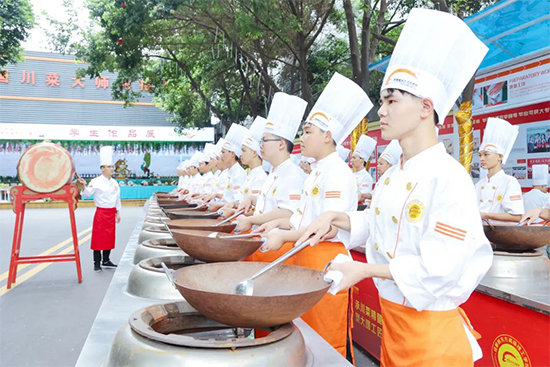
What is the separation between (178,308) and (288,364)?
45 cm

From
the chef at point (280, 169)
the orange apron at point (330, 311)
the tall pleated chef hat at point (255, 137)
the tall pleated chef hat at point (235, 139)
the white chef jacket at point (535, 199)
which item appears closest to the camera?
the orange apron at point (330, 311)

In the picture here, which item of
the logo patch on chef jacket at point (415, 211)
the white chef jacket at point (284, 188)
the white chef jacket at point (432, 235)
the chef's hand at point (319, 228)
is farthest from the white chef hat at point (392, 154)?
the logo patch on chef jacket at point (415, 211)

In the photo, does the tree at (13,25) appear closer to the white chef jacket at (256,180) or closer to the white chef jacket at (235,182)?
the white chef jacket at (235,182)

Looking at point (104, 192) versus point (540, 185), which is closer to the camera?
point (540, 185)

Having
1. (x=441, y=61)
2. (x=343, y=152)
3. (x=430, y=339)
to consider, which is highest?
(x=343, y=152)

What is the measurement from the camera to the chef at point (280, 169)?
3064 mm

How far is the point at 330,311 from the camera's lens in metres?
2.28

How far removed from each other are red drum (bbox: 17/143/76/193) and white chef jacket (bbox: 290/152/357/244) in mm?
3540

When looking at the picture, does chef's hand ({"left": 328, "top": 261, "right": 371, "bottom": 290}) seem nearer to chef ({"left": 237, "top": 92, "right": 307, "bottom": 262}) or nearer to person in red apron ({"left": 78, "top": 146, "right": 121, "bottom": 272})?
chef ({"left": 237, "top": 92, "right": 307, "bottom": 262})

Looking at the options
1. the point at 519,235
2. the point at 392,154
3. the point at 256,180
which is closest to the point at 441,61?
the point at 519,235

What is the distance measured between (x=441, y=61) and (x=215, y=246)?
95cm

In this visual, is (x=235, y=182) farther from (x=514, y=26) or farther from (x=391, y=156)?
(x=514, y=26)

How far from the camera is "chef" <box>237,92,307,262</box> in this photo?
10.1 feet

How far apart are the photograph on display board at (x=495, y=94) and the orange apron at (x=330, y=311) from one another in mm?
3882
